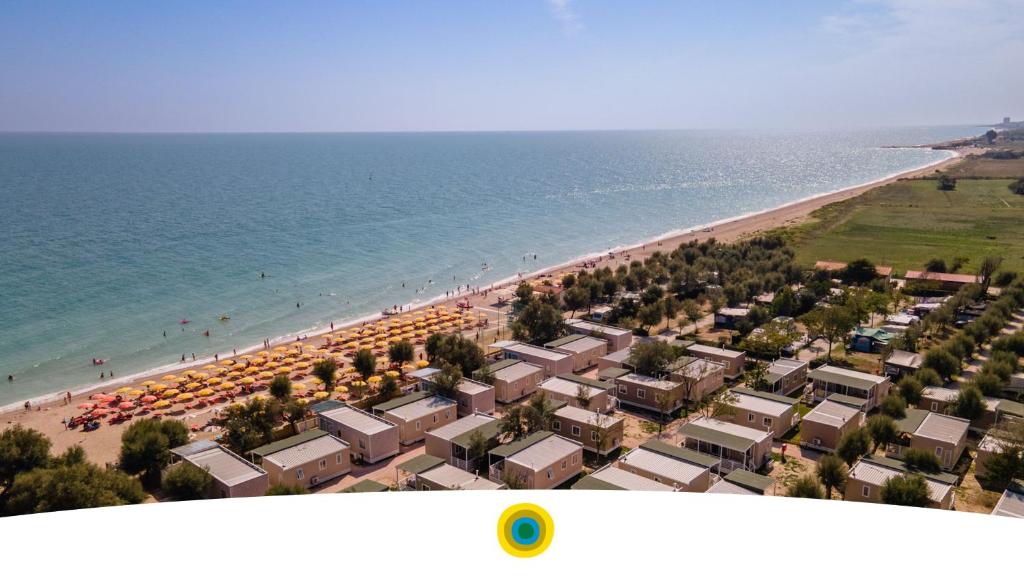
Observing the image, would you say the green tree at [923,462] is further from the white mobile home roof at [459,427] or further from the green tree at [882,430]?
the white mobile home roof at [459,427]

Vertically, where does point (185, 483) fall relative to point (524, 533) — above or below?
below

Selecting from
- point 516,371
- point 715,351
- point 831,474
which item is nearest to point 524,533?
point 831,474

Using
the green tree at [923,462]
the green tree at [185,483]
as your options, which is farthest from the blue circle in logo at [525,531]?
the green tree at [923,462]

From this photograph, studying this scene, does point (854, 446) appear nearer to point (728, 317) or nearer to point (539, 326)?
point (539, 326)

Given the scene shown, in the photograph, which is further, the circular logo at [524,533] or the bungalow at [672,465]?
the bungalow at [672,465]

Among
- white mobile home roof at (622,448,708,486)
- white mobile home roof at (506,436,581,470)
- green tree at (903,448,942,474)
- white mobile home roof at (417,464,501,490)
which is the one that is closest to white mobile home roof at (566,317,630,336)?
white mobile home roof at (506,436,581,470)

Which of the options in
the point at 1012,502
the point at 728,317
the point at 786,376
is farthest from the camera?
the point at 728,317

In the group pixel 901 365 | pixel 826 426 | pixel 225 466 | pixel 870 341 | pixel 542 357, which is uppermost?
pixel 225 466
